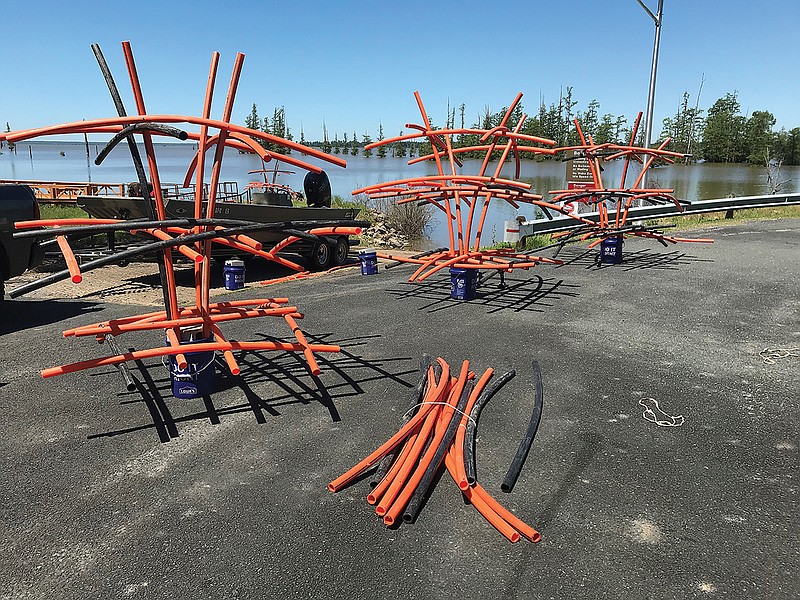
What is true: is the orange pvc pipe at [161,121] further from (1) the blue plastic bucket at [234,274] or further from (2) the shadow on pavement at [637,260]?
(2) the shadow on pavement at [637,260]

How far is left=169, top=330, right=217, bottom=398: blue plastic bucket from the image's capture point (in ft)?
19.1

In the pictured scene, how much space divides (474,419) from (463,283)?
207 inches

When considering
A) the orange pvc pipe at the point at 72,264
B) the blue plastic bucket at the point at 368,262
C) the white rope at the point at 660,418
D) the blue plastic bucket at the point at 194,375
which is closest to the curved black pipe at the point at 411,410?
the blue plastic bucket at the point at 194,375

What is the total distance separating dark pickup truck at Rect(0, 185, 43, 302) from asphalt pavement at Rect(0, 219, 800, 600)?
3.05ft

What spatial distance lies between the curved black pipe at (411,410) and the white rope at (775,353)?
4.19 m

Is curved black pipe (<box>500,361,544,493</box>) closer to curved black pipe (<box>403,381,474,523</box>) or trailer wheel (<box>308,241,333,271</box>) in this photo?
curved black pipe (<box>403,381,474,523</box>)

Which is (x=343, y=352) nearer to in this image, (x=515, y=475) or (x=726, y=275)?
(x=515, y=475)

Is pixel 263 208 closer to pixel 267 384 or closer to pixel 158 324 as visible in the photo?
pixel 267 384

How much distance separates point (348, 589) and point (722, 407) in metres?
4.36

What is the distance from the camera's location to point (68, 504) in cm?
412

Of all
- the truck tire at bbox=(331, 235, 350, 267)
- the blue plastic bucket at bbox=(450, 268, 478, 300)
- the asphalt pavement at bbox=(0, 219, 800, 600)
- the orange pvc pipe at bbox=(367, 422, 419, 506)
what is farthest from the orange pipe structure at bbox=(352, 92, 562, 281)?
the orange pvc pipe at bbox=(367, 422, 419, 506)

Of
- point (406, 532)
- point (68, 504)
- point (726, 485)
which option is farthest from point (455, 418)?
point (68, 504)

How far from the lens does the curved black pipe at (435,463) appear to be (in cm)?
394

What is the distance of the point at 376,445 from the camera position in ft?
16.4
